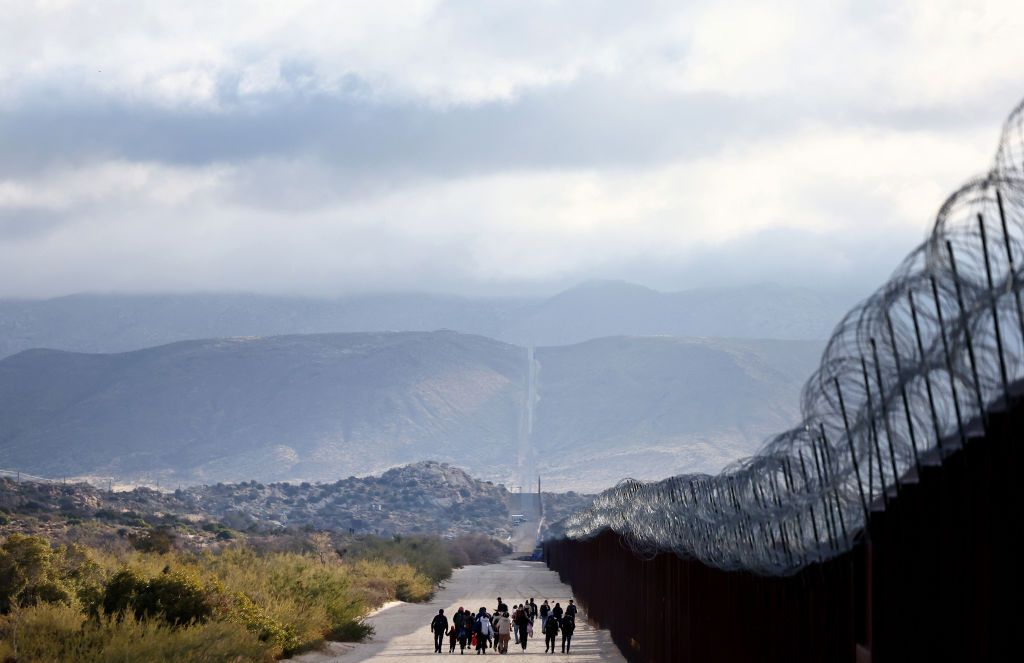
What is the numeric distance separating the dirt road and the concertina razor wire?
19.9m

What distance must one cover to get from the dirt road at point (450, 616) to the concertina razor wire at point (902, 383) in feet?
65.3

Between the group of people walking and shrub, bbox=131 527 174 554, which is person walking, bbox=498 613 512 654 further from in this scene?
shrub, bbox=131 527 174 554

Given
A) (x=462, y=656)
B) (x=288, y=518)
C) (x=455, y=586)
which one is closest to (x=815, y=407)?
(x=462, y=656)

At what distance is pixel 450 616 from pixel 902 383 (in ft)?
135

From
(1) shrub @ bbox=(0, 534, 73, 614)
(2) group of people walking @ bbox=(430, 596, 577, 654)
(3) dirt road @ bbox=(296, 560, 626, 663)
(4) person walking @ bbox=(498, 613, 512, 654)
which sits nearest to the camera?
(1) shrub @ bbox=(0, 534, 73, 614)

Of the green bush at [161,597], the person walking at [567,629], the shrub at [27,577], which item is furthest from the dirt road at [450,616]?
the shrub at [27,577]

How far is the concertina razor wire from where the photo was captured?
6.09 metres

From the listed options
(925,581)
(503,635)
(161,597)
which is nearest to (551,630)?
(503,635)

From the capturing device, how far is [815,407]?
8641mm

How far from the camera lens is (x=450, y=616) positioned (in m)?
47.4

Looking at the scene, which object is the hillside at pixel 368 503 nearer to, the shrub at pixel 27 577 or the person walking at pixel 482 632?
the person walking at pixel 482 632

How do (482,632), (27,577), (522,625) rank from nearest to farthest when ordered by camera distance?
(27,577), (482,632), (522,625)

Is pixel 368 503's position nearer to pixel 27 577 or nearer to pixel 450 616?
pixel 450 616

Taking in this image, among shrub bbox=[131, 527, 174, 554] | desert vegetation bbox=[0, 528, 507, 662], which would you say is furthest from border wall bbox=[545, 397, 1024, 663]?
shrub bbox=[131, 527, 174, 554]
